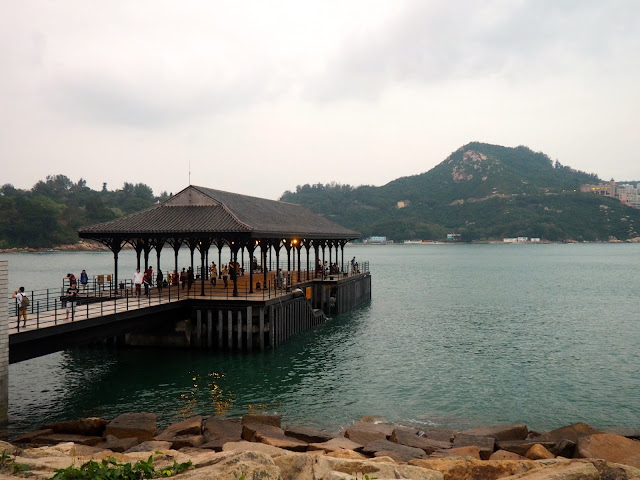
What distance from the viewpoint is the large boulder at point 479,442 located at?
15.2 metres

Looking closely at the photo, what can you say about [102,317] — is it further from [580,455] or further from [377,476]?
[580,455]

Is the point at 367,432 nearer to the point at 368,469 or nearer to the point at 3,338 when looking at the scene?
the point at 368,469

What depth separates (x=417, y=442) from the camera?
633 inches

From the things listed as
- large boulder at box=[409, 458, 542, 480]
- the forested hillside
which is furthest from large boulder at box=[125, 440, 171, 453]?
the forested hillside

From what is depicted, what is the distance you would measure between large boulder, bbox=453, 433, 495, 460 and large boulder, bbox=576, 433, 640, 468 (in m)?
2.40

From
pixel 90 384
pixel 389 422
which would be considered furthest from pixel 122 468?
pixel 90 384

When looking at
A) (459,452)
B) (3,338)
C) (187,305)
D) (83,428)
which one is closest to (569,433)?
(459,452)

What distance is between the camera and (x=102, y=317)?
2195cm

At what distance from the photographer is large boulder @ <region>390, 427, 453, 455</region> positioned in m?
15.6

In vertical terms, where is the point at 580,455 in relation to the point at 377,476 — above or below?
below

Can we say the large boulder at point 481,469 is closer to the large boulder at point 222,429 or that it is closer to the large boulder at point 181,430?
the large boulder at point 222,429

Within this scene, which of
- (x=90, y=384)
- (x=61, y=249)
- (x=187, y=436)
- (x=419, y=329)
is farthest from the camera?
(x=61, y=249)

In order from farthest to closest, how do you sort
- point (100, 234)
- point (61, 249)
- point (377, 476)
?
point (61, 249) → point (100, 234) → point (377, 476)

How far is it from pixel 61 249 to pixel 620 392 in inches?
7292
